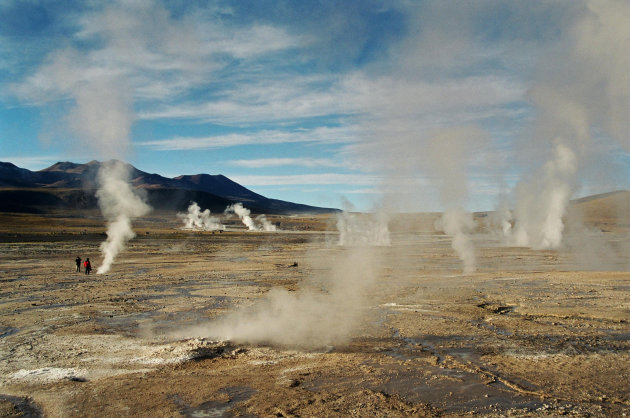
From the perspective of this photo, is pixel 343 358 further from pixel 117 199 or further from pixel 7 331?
pixel 117 199

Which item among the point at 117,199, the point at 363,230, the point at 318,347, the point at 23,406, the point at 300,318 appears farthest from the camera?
the point at 363,230

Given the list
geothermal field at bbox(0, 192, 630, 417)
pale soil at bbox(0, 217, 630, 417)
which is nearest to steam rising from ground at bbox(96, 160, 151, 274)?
geothermal field at bbox(0, 192, 630, 417)

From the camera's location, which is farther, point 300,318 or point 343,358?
point 300,318

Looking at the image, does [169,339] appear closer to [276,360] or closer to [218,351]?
[218,351]

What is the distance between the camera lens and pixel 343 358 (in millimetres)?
12008

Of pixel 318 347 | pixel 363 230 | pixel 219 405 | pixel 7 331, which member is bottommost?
pixel 7 331

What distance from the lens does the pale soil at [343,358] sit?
9.09 metres

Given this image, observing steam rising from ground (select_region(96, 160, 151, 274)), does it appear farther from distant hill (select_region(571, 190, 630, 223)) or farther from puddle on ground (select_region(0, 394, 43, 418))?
distant hill (select_region(571, 190, 630, 223))

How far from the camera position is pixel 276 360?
39.1ft

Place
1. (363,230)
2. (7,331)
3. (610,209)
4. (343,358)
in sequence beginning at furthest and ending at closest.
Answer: (610,209)
(363,230)
(7,331)
(343,358)

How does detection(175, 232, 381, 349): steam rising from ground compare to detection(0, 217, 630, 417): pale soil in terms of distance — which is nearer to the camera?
detection(0, 217, 630, 417): pale soil

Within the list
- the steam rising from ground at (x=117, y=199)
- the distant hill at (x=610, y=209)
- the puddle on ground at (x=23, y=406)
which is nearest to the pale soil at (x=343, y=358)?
the puddle on ground at (x=23, y=406)

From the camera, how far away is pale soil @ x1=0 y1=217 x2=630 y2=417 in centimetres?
909

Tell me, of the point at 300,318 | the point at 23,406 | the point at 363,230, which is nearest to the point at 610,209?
the point at 363,230
